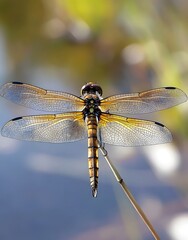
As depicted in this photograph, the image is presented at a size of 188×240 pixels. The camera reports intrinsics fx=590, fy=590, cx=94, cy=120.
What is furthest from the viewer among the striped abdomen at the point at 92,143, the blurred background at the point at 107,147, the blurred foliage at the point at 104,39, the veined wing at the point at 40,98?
the blurred foliage at the point at 104,39

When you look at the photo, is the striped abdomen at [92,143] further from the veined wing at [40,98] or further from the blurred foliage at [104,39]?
the blurred foliage at [104,39]

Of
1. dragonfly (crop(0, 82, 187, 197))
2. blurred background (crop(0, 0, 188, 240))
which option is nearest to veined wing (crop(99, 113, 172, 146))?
dragonfly (crop(0, 82, 187, 197))

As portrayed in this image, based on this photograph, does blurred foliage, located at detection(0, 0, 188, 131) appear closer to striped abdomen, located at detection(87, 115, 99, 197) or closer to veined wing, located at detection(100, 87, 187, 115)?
veined wing, located at detection(100, 87, 187, 115)

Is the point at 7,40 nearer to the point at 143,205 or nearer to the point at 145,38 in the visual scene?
the point at 145,38

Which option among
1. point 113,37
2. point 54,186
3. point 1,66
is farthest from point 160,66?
point 1,66

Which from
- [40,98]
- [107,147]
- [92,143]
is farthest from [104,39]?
[92,143]

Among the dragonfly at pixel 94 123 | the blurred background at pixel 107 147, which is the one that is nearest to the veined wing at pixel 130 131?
the dragonfly at pixel 94 123
